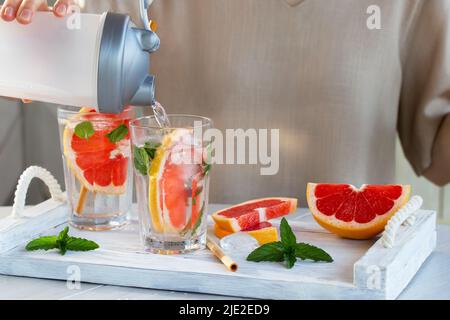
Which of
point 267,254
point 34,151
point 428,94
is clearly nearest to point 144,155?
point 267,254

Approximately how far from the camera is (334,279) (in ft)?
3.49

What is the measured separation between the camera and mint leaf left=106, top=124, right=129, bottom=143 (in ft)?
4.28

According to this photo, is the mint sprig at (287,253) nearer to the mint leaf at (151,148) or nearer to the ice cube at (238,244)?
the ice cube at (238,244)

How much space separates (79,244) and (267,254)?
29 centimetres

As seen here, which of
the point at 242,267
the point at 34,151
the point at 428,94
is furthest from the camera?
the point at 34,151

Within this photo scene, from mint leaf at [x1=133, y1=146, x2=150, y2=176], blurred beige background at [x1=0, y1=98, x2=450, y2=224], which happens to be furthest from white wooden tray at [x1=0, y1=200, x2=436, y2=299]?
blurred beige background at [x1=0, y1=98, x2=450, y2=224]

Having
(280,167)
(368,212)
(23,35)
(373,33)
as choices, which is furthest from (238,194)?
(23,35)

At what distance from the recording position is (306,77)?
188 cm

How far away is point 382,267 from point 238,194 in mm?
933

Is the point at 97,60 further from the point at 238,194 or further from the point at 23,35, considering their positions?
the point at 238,194

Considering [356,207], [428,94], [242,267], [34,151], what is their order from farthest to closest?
[34,151]
[428,94]
[356,207]
[242,267]

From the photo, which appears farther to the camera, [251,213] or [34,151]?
[34,151]

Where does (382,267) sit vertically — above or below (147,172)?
below

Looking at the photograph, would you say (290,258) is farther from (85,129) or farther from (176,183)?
(85,129)
